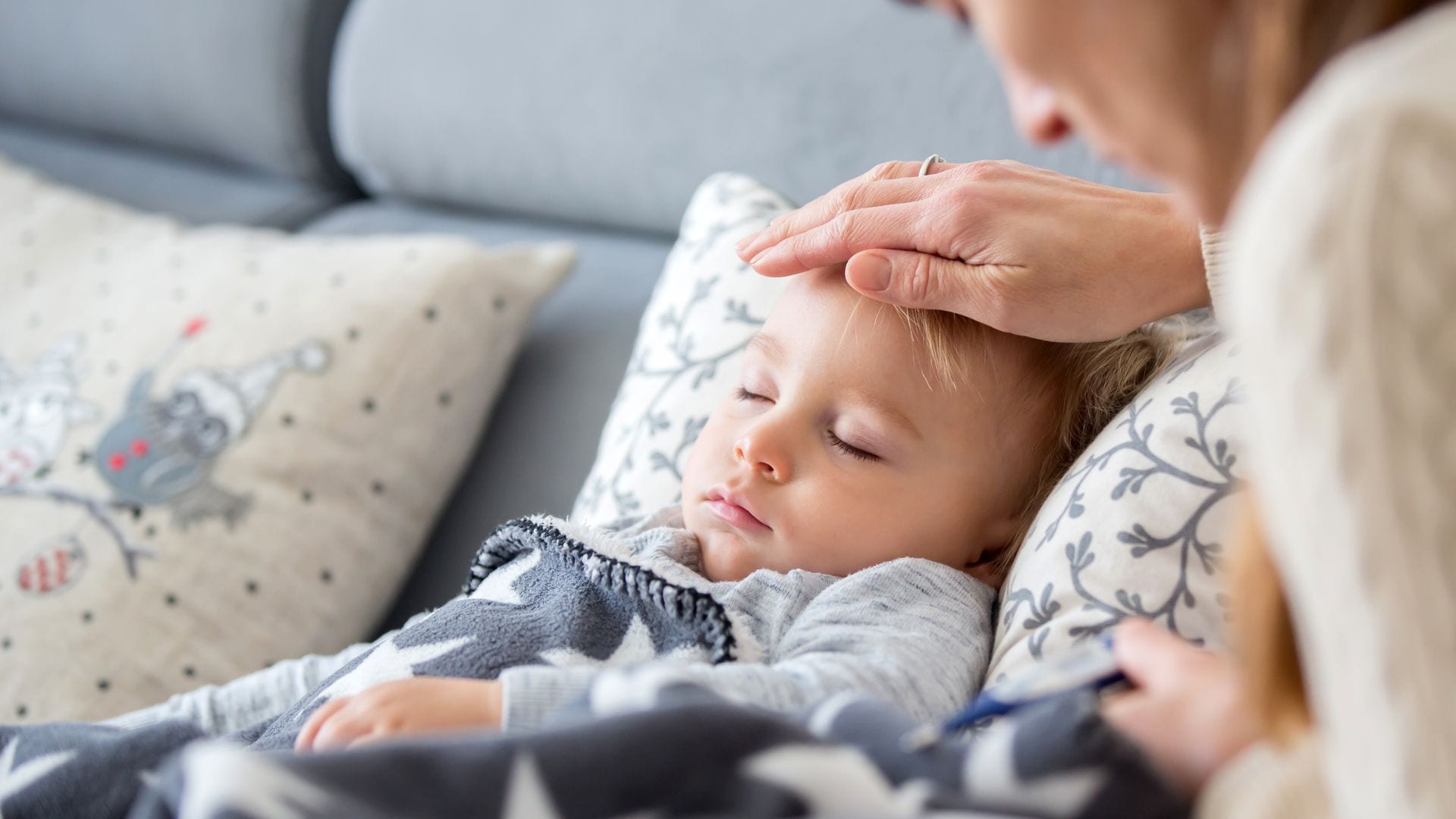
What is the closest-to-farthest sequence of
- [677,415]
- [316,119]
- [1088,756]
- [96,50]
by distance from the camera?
1. [1088,756]
2. [677,415]
3. [316,119]
4. [96,50]

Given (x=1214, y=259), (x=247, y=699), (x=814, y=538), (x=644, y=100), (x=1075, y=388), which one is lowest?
(x=247, y=699)

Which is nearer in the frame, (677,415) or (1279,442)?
(1279,442)

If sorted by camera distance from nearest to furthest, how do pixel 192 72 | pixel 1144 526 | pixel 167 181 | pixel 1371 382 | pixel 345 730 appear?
pixel 1371 382 → pixel 345 730 → pixel 1144 526 → pixel 192 72 → pixel 167 181

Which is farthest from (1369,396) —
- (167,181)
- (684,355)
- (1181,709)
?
(167,181)

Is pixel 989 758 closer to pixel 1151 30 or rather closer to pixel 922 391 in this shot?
pixel 1151 30

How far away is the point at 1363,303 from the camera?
36 cm

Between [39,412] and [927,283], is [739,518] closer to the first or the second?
[927,283]

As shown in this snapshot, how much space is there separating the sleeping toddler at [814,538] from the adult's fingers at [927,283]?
0.15 feet

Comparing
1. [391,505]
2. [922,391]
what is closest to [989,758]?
[922,391]

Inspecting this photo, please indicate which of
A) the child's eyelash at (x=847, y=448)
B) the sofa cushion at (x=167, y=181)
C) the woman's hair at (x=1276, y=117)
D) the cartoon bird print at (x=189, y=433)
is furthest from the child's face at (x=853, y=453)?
Answer: the sofa cushion at (x=167, y=181)

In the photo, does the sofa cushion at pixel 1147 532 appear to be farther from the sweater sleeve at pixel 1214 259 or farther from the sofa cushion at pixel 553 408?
the sofa cushion at pixel 553 408

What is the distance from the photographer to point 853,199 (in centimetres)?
91

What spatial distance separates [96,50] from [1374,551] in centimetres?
223

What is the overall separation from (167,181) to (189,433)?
37.1 inches
